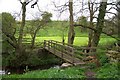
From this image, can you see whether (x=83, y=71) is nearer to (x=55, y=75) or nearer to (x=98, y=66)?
(x=98, y=66)

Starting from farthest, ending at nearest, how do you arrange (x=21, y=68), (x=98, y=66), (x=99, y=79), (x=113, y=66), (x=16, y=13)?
(x=21, y=68) < (x=16, y=13) < (x=98, y=66) < (x=113, y=66) < (x=99, y=79)

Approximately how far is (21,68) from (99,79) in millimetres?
13612

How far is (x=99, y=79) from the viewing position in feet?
38.4

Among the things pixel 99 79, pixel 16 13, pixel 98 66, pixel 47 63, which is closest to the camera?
pixel 99 79

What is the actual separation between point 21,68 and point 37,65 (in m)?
1.95

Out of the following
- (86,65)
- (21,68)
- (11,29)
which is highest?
(11,29)

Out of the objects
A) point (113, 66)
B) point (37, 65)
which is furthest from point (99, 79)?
point (37, 65)

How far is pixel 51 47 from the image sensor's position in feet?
82.3

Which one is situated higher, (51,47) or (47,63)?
(51,47)

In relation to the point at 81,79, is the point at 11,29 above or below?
above

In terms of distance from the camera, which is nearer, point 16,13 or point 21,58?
point 16,13

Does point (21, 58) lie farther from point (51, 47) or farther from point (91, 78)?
point (91, 78)

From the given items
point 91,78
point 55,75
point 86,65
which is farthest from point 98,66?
point 55,75

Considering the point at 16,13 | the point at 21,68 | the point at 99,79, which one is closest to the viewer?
the point at 99,79
